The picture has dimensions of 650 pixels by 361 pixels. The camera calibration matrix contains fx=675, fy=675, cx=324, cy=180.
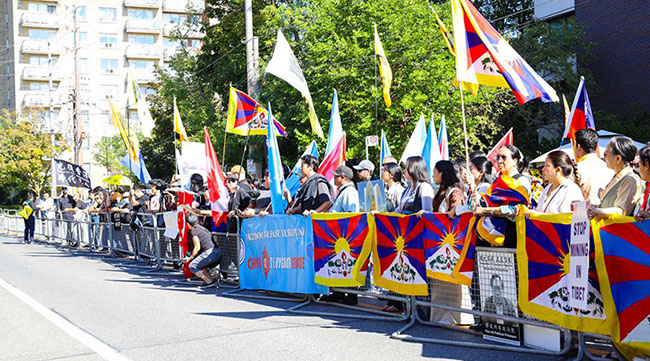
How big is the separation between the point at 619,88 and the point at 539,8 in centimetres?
624

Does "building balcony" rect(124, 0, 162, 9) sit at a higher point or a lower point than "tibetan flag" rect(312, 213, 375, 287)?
higher

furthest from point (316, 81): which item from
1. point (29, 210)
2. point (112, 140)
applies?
point (112, 140)

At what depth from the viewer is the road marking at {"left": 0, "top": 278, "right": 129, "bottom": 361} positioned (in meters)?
6.92

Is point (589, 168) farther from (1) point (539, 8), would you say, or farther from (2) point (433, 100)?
(1) point (539, 8)

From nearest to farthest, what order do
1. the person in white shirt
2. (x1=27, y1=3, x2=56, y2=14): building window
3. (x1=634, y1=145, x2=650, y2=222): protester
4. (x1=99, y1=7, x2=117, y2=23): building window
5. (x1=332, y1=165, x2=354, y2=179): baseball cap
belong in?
(x1=634, y1=145, x2=650, y2=222): protester
the person in white shirt
(x1=332, y1=165, x2=354, y2=179): baseball cap
(x1=27, y1=3, x2=56, y2=14): building window
(x1=99, y1=7, x2=117, y2=23): building window

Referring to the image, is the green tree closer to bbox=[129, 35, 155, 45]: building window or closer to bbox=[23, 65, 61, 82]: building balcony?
bbox=[23, 65, 61, 82]: building balcony

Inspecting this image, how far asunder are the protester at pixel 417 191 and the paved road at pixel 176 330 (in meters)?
1.49

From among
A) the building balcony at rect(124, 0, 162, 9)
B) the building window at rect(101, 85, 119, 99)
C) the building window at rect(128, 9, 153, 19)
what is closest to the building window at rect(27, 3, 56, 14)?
the building balcony at rect(124, 0, 162, 9)

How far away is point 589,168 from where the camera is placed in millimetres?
7141

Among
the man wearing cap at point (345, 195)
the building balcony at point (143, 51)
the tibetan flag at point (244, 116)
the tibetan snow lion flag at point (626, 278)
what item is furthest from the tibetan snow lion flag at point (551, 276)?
the building balcony at point (143, 51)

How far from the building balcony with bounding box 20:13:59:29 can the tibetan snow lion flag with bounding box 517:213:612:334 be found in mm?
77128

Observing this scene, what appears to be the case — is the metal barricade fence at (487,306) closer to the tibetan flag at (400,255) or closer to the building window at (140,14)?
the tibetan flag at (400,255)

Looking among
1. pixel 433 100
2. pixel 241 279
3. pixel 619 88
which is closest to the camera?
pixel 241 279

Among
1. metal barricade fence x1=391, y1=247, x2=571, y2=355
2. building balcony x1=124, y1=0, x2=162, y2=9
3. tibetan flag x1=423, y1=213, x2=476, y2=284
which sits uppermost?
building balcony x1=124, y1=0, x2=162, y2=9
